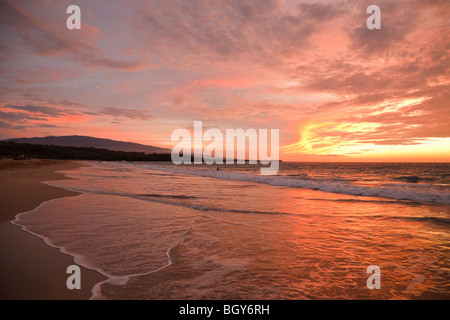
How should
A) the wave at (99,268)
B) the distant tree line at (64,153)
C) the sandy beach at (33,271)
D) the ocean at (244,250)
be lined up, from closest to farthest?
the sandy beach at (33,271)
the wave at (99,268)
the ocean at (244,250)
the distant tree line at (64,153)

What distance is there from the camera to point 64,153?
108812 millimetres

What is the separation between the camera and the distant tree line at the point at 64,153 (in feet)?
263

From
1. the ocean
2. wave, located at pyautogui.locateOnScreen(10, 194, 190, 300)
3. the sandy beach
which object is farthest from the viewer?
the ocean

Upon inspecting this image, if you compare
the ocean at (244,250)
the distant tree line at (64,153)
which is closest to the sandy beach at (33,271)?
the ocean at (244,250)

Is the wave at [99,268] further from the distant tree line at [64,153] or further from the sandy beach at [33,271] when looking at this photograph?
the distant tree line at [64,153]

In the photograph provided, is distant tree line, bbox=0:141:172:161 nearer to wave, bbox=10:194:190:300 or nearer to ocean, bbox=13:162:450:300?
ocean, bbox=13:162:450:300

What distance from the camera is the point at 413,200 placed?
15859 mm

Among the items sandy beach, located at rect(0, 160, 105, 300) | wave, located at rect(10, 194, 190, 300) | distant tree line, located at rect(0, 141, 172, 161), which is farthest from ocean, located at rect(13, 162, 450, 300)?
distant tree line, located at rect(0, 141, 172, 161)

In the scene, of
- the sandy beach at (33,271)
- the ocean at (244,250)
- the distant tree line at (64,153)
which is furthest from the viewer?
the distant tree line at (64,153)

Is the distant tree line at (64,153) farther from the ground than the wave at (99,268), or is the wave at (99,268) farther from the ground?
the distant tree line at (64,153)

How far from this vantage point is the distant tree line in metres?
80.2

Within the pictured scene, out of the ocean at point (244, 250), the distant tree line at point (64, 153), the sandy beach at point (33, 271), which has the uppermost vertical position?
the distant tree line at point (64, 153)
